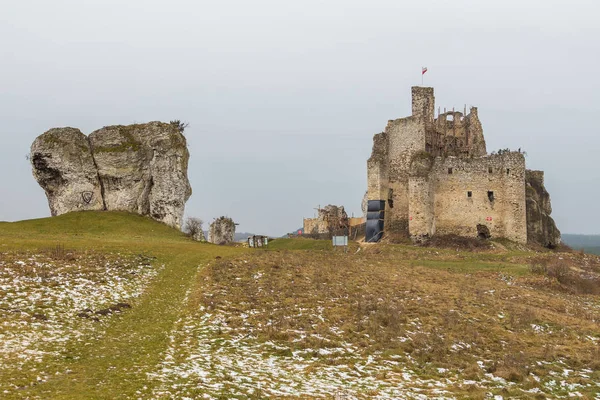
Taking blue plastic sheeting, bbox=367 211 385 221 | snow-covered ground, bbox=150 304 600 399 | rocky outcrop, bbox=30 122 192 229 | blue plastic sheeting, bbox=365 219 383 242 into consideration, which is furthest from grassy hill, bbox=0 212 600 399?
blue plastic sheeting, bbox=367 211 385 221

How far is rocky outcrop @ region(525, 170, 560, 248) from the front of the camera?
56.1 m

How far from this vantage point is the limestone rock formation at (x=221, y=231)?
62719 millimetres

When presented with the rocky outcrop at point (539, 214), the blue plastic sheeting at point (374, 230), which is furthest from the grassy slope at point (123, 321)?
the rocky outcrop at point (539, 214)

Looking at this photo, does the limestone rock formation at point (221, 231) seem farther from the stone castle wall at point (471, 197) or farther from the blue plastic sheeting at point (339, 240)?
the blue plastic sheeting at point (339, 240)

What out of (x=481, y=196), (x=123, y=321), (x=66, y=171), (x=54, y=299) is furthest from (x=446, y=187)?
(x=54, y=299)

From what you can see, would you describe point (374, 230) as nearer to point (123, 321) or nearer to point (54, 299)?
point (123, 321)

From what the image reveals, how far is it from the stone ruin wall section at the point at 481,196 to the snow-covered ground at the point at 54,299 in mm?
34193

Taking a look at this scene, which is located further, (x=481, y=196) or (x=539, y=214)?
(x=539, y=214)

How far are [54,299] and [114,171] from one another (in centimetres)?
3167

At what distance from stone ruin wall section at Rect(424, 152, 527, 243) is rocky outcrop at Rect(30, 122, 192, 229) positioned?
2598 cm

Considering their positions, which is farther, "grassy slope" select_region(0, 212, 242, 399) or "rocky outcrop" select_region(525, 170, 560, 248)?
"rocky outcrop" select_region(525, 170, 560, 248)

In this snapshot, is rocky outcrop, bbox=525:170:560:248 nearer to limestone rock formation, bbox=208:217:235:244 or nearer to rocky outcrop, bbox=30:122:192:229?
limestone rock formation, bbox=208:217:235:244

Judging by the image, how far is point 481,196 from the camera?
51750mm

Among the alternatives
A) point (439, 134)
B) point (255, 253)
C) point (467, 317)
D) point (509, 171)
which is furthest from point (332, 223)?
point (467, 317)
